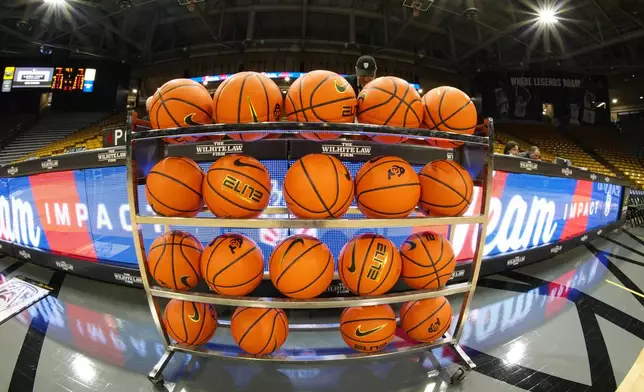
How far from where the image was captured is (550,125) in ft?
59.7

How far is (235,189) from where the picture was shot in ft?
4.92

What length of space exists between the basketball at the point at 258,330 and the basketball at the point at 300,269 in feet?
0.83

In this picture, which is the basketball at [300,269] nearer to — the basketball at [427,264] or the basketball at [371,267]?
the basketball at [371,267]

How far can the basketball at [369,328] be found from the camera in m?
1.73

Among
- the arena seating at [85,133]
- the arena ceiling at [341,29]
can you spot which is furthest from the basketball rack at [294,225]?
the arena seating at [85,133]

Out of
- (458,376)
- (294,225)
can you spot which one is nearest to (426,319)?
(458,376)

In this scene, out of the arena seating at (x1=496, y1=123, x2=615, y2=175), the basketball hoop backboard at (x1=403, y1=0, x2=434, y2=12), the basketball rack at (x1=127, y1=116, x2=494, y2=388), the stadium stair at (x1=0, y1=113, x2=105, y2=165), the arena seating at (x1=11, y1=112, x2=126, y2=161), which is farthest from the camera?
the arena seating at (x1=496, y1=123, x2=615, y2=175)

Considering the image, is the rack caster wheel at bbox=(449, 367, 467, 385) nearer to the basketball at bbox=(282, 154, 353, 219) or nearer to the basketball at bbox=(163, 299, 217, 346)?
the basketball at bbox=(282, 154, 353, 219)

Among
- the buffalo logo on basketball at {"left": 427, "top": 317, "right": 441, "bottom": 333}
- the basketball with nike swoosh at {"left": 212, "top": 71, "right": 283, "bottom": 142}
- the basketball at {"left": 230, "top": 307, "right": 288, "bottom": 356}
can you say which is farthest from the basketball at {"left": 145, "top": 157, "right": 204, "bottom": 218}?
the buffalo logo on basketball at {"left": 427, "top": 317, "right": 441, "bottom": 333}

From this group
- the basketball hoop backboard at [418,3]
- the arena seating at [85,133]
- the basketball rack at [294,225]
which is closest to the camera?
the basketball rack at [294,225]

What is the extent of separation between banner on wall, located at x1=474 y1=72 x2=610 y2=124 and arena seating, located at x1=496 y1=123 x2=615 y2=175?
2.68ft

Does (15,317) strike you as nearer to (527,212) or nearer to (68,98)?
(527,212)

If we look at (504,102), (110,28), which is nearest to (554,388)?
(110,28)

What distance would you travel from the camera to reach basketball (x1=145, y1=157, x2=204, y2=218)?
159 centimetres
